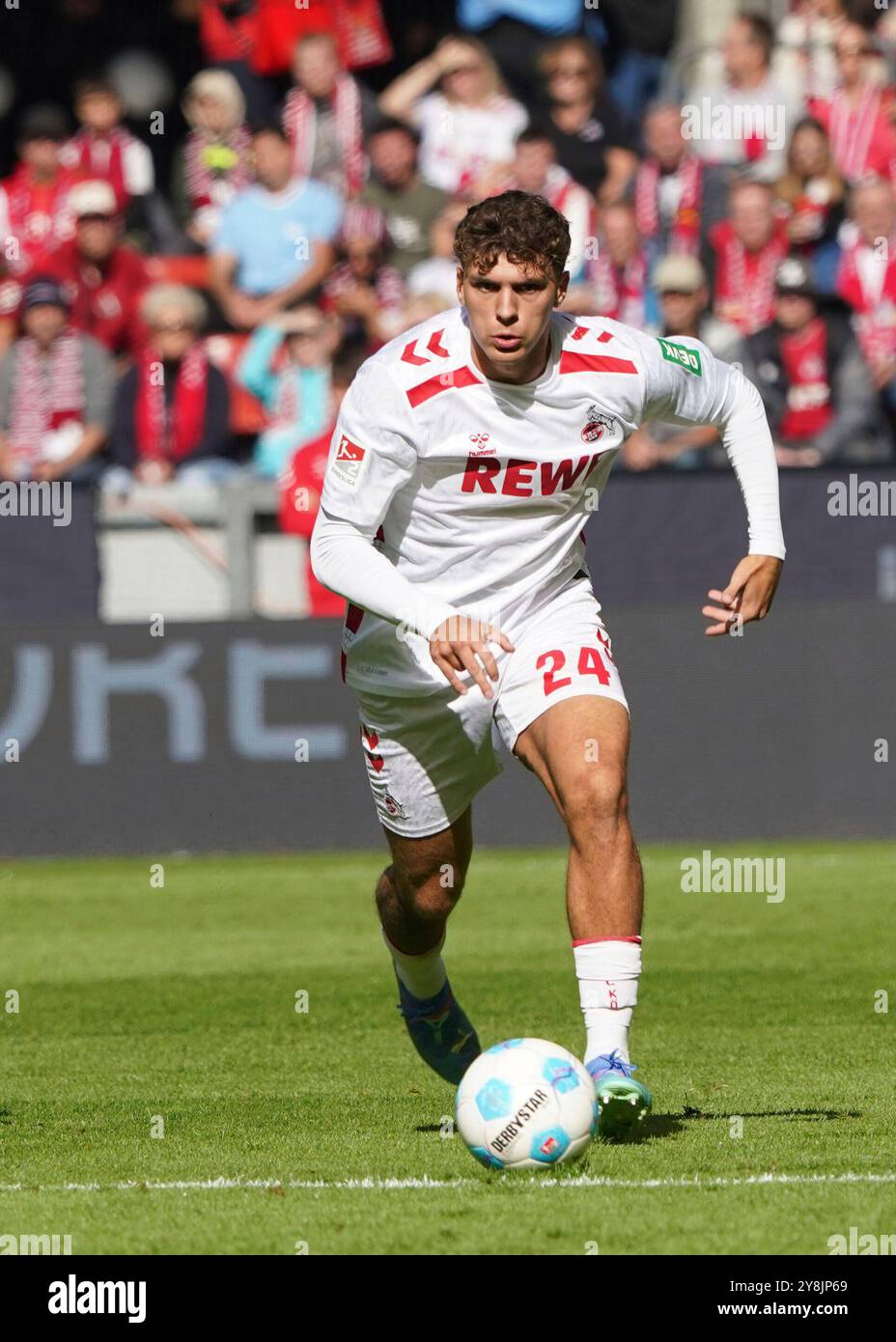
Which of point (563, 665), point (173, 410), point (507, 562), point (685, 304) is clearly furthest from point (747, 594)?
point (173, 410)

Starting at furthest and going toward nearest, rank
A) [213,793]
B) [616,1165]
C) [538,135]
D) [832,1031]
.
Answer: [538,135] < [213,793] < [832,1031] < [616,1165]

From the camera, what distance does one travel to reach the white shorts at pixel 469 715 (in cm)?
668

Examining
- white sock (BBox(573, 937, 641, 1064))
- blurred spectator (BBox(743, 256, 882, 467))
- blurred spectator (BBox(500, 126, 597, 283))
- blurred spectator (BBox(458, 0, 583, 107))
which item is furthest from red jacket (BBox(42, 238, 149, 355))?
white sock (BBox(573, 937, 641, 1064))

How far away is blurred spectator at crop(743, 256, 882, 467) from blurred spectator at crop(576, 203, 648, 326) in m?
1.14

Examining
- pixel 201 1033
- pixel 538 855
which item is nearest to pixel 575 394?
pixel 201 1033

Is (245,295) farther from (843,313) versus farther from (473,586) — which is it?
(473,586)

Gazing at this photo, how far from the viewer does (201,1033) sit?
905 centimetres

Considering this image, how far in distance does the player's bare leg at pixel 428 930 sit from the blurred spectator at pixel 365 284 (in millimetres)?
9398

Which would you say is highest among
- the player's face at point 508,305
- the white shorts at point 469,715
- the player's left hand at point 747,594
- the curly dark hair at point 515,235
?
the curly dark hair at point 515,235

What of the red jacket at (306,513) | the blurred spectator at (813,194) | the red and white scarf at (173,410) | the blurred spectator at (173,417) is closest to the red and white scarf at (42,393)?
the blurred spectator at (173,417)

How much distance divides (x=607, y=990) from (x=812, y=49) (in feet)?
41.4

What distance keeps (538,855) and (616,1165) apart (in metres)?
8.58

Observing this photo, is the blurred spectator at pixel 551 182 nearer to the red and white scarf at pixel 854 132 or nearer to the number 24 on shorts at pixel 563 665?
the red and white scarf at pixel 854 132

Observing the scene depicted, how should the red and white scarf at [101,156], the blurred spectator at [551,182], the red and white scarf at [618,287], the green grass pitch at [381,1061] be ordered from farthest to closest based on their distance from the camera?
the red and white scarf at [101,156] → the blurred spectator at [551,182] → the red and white scarf at [618,287] → the green grass pitch at [381,1061]
